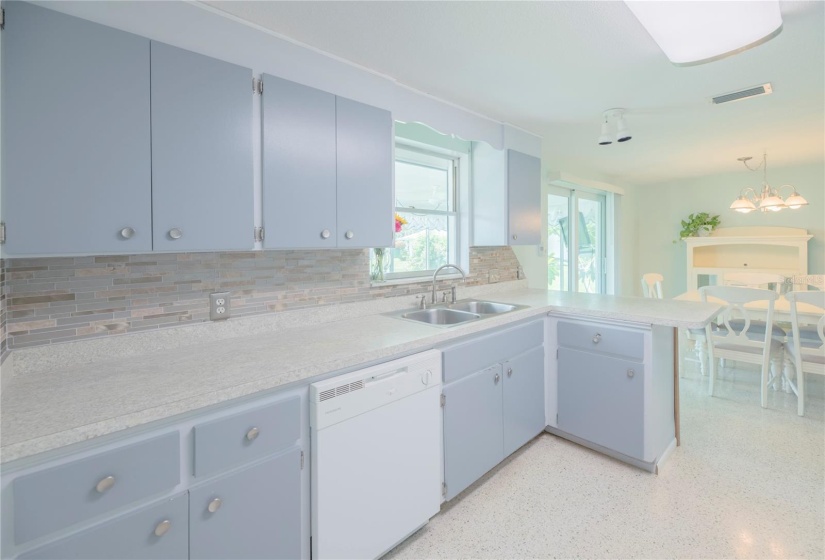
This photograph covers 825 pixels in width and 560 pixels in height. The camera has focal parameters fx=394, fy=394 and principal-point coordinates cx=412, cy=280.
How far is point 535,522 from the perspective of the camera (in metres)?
1.89

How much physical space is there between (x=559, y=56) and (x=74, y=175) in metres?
2.14

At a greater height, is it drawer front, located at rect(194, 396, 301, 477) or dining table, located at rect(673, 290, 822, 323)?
dining table, located at rect(673, 290, 822, 323)

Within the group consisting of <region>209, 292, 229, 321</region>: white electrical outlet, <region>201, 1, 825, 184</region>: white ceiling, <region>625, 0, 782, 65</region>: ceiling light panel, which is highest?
<region>201, 1, 825, 184</region>: white ceiling

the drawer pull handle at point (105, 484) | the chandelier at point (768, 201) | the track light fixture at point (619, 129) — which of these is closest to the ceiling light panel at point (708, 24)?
the track light fixture at point (619, 129)

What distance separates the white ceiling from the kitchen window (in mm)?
482

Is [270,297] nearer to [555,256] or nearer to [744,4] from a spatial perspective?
[744,4]

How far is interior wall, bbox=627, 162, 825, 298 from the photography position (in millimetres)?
4926

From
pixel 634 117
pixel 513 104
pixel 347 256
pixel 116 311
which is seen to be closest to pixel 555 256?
pixel 634 117

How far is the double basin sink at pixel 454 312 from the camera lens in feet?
7.91

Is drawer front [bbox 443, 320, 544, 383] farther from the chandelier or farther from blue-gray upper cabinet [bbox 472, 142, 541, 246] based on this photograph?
the chandelier

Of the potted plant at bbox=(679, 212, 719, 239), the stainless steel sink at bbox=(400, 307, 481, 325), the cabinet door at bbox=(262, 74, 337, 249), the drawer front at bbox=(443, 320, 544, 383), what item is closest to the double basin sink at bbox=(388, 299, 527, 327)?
the stainless steel sink at bbox=(400, 307, 481, 325)

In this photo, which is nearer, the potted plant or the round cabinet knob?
the round cabinet knob

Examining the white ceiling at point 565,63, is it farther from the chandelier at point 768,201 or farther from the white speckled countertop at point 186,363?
the white speckled countertop at point 186,363

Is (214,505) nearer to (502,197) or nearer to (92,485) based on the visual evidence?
(92,485)
